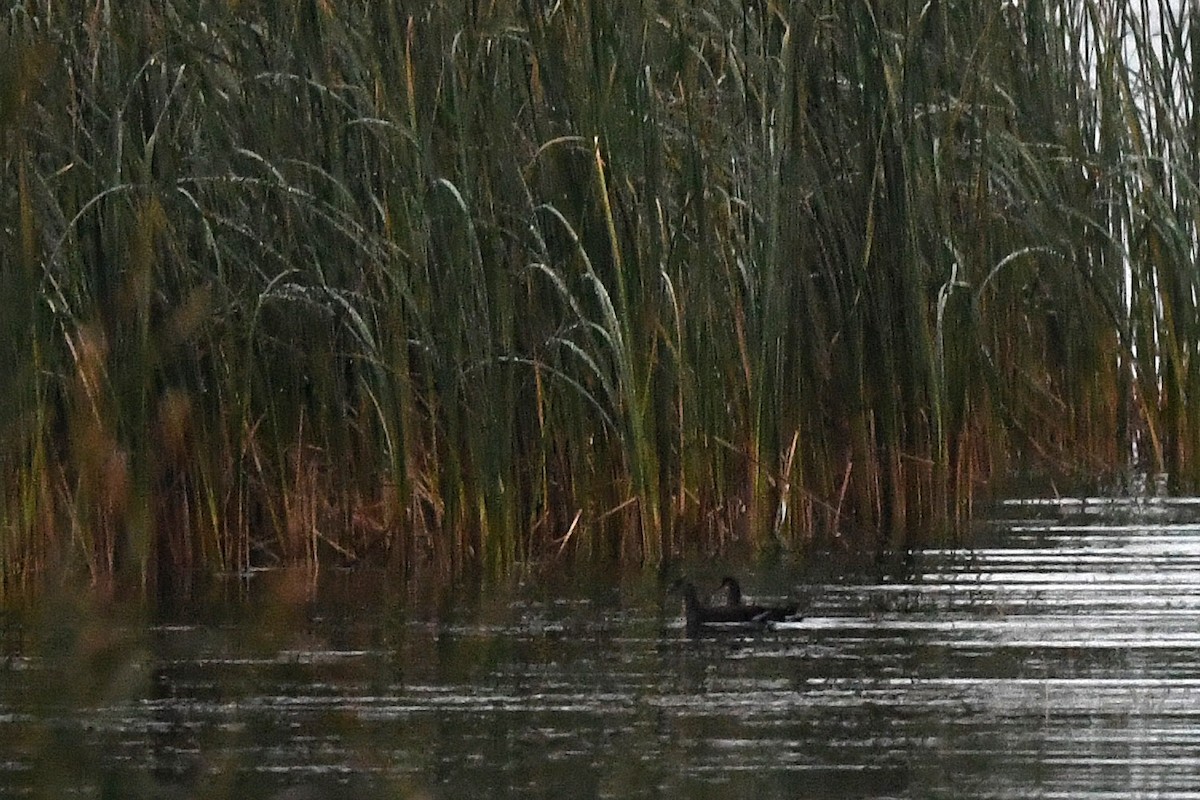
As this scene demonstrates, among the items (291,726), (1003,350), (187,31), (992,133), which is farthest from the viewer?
(1003,350)

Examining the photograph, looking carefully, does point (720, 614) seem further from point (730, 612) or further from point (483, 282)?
point (483, 282)

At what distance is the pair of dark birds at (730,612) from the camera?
18.1 feet

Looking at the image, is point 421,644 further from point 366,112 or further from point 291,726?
point 366,112

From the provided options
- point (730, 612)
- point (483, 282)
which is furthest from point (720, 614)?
point (483, 282)

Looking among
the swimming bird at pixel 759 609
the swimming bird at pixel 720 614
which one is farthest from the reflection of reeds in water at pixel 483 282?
the swimming bird at pixel 720 614

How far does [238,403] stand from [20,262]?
33.6 inches

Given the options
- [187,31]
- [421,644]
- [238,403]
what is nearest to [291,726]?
[421,644]

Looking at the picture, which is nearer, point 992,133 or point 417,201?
point 417,201

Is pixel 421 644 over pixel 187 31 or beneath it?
beneath

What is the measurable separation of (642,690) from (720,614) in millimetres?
663

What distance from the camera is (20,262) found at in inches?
220

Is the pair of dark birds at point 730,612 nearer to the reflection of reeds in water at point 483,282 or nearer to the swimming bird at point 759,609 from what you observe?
the swimming bird at point 759,609

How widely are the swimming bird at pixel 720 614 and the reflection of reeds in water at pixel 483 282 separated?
2.79ft

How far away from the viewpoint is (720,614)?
5.52 m
